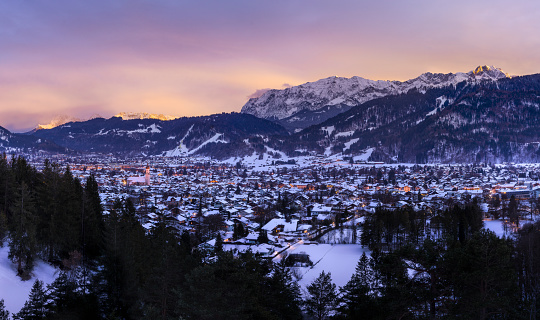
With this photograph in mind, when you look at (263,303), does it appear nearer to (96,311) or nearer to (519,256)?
(96,311)

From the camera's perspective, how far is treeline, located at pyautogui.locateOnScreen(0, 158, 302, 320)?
17.5m

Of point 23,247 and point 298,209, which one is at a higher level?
point 23,247

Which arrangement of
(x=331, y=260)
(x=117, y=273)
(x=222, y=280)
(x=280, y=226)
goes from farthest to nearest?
(x=280, y=226) < (x=331, y=260) < (x=117, y=273) < (x=222, y=280)

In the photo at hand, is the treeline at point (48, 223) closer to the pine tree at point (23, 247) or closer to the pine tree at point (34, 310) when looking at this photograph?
the pine tree at point (23, 247)

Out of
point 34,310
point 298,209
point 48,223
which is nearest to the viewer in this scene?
point 34,310

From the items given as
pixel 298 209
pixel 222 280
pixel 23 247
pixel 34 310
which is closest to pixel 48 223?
pixel 23 247

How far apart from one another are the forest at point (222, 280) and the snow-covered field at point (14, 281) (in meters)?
0.57

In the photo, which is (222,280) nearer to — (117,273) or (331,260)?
(117,273)

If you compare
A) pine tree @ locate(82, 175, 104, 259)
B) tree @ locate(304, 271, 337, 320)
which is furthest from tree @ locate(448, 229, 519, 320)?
pine tree @ locate(82, 175, 104, 259)

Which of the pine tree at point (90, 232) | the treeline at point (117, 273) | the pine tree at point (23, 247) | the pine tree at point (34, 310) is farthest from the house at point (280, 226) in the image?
the pine tree at point (34, 310)

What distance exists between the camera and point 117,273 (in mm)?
25094

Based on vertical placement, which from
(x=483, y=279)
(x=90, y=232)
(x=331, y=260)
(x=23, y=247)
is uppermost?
(x=483, y=279)

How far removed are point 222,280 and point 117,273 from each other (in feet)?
34.9

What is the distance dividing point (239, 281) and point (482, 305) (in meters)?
9.83
